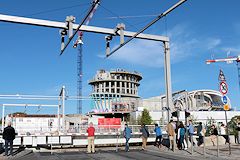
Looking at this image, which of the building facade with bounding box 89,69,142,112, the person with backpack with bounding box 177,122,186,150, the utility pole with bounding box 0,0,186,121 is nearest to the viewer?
the utility pole with bounding box 0,0,186,121

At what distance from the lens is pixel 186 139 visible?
59.4 feet

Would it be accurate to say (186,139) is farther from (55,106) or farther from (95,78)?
(95,78)

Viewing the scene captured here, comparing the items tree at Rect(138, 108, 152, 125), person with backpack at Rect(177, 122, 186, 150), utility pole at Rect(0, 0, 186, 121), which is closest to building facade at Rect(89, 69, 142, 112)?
tree at Rect(138, 108, 152, 125)

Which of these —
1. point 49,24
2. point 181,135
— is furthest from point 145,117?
point 49,24

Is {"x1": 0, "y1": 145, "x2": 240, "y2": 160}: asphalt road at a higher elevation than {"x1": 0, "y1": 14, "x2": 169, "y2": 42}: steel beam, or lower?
lower

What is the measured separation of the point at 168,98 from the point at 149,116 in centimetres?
5874

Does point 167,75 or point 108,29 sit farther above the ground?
point 108,29

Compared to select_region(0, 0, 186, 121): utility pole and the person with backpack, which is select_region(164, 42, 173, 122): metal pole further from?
the person with backpack

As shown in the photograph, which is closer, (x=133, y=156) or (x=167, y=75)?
(x=133, y=156)

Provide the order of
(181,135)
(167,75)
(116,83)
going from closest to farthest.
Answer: (181,135) → (167,75) → (116,83)

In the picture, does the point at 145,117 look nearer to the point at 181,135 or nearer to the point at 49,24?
the point at 181,135

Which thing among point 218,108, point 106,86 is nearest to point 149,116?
point 218,108

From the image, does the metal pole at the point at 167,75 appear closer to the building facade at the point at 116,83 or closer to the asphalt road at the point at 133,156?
the asphalt road at the point at 133,156

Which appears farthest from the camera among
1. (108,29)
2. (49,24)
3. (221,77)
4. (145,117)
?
(145,117)
